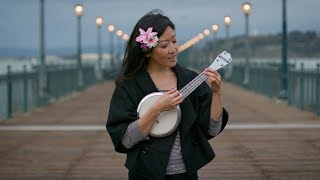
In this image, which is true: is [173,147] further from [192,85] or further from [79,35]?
[79,35]

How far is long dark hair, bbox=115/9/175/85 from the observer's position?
3.44m

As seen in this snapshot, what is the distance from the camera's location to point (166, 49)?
134 inches

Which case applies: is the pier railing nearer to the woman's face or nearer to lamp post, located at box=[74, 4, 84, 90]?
lamp post, located at box=[74, 4, 84, 90]

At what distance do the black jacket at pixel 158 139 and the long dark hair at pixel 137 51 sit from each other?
4cm

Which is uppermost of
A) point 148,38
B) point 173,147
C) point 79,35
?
point 148,38

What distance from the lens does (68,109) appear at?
18.8 metres

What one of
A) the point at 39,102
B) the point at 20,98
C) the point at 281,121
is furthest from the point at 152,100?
the point at 39,102

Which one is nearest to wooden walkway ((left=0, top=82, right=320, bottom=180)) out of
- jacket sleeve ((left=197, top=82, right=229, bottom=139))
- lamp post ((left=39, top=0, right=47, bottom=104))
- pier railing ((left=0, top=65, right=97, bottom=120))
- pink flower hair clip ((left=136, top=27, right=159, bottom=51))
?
pier railing ((left=0, top=65, right=97, bottom=120))

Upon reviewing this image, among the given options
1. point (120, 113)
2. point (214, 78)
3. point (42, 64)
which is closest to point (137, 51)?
point (120, 113)

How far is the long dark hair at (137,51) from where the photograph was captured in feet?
11.3

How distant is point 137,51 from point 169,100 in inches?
15.8

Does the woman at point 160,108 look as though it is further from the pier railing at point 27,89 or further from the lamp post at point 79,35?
the lamp post at point 79,35

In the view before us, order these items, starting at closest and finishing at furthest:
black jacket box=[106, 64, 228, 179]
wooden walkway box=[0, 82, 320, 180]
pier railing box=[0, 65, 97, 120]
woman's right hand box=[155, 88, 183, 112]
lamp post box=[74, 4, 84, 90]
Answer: woman's right hand box=[155, 88, 183, 112], black jacket box=[106, 64, 228, 179], wooden walkway box=[0, 82, 320, 180], pier railing box=[0, 65, 97, 120], lamp post box=[74, 4, 84, 90]

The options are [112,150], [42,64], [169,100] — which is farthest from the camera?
[42,64]
